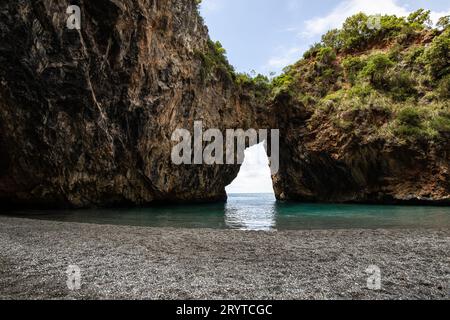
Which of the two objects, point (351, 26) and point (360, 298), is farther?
point (351, 26)

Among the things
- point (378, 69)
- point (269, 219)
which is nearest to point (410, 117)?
point (378, 69)

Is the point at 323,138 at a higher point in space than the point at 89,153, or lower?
higher

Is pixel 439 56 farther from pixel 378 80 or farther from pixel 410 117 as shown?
pixel 410 117

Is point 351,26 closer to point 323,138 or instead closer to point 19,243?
point 323,138

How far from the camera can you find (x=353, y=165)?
31.5 metres

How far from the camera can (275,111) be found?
3650 cm

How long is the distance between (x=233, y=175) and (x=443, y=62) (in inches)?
1031

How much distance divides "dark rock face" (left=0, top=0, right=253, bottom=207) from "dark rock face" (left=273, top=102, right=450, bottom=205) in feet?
44.7

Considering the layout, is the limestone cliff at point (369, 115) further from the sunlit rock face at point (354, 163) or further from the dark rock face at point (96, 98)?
the dark rock face at point (96, 98)

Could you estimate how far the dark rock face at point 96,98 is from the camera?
Result: 57.4ft

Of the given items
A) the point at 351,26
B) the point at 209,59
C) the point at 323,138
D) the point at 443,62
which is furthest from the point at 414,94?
the point at 209,59

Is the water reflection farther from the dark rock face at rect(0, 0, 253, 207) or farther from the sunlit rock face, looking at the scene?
the sunlit rock face

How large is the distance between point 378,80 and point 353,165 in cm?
957

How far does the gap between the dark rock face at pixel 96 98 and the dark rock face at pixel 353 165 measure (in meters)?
13.6
